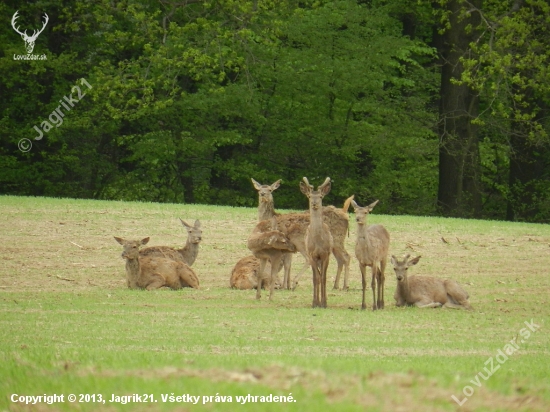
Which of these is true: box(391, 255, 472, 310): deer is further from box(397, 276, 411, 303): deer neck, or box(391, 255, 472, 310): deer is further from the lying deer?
the lying deer

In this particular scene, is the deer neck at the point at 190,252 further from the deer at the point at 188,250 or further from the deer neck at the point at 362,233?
the deer neck at the point at 362,233

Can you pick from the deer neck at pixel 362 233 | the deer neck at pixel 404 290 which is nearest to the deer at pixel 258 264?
the deer neck at pixel 404 290

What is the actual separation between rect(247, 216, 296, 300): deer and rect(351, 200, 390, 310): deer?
144cm

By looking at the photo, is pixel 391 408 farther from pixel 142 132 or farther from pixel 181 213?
pixel 142 132

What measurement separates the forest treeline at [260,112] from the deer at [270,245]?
63.6 ft

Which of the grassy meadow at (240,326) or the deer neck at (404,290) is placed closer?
the grassy meadow at (240,326)

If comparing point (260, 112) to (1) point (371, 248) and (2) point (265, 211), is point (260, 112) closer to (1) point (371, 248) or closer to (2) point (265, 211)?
(2) point (265, 211)

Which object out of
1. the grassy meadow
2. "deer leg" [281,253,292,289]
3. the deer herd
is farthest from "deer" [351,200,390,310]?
"deer leg" [281,253,292,289]

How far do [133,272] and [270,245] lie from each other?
9.37ft

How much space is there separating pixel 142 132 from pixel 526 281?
2457cm

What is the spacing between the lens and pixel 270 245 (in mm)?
16656

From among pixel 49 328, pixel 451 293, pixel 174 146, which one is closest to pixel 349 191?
pixel 174 146

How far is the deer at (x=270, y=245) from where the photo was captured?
16.7 metres

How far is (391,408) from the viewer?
7371mm
